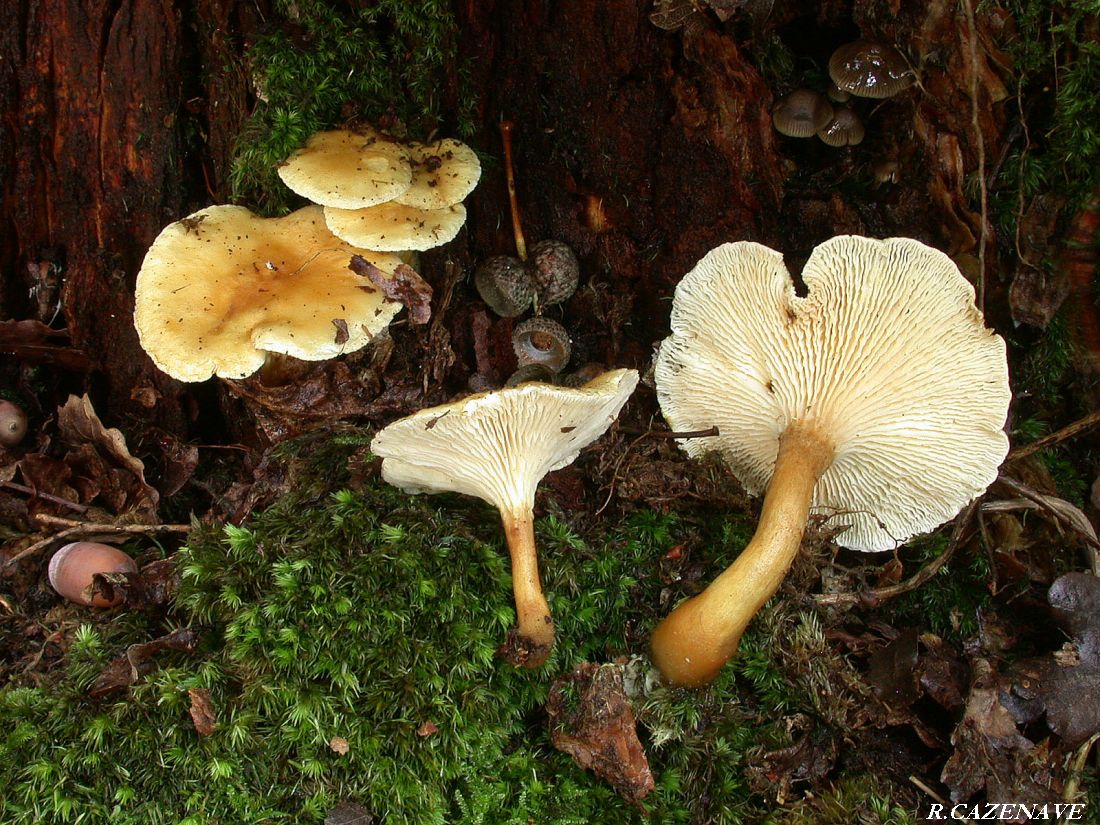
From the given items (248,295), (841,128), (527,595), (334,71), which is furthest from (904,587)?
(334,71)

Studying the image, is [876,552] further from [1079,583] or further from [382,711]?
[382,711]

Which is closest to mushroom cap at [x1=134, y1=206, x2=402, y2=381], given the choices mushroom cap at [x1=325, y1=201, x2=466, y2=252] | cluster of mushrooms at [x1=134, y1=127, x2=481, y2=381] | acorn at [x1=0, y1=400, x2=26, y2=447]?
cluster of mushrooms at [x1=134, y1=127, x2=481, y2=381]

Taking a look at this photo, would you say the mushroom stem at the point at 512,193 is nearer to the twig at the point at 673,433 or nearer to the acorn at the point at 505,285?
the acorn at the point at 505,285

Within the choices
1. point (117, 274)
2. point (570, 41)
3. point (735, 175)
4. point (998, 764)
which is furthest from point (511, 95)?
point (998, 764)

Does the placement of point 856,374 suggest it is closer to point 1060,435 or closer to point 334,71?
point 1060,435

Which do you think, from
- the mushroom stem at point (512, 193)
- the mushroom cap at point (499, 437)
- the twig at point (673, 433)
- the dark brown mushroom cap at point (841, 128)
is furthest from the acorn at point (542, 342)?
the dark brown mushroom cap at point (841, 128)

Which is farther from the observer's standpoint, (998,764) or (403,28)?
(403,28)
